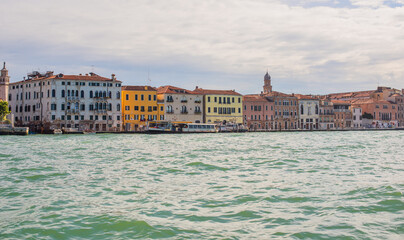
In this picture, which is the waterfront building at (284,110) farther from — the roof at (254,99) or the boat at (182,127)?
the boat at (182,127)

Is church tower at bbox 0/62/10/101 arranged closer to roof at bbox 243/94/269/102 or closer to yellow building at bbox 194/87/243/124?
yellow building at bbox 194/87/243/124

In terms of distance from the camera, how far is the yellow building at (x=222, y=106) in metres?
64.6

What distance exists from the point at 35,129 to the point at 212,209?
163 feet

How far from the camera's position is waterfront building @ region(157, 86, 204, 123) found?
201 feet

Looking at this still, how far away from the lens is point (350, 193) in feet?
30.0

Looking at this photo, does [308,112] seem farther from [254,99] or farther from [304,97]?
[254,99]

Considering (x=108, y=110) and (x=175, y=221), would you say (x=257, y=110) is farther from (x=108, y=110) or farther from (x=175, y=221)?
(x=175, y=221)

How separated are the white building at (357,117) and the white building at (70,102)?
42697mm

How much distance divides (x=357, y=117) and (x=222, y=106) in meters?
28.0

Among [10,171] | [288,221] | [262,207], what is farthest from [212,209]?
[10,171]

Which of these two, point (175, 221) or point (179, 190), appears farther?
point (179, 190)

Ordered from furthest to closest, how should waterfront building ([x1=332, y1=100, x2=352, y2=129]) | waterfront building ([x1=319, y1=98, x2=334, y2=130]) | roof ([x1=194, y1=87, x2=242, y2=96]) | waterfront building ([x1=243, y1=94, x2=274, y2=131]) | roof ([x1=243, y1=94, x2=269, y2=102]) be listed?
waterfront building ([x1=332, y1=100, x2=352, y2=129]) → waterfront building ([x1=319, y1=98, x2=334, y2=130]) → roof ([x1=243, y1=94, x2=269, y2=102]) → waterfront building ([x1=243, y1=94, x2=274, y2=131]) → roof ([x1=194, y1=87, x2=242, y2=96])

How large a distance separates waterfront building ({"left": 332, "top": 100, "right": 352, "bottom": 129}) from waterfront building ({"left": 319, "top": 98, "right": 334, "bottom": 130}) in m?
1.12

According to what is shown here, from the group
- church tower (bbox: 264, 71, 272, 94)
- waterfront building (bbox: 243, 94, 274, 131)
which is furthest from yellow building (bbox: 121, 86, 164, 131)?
church tower (bbox: 264, 71, 272, 94)
